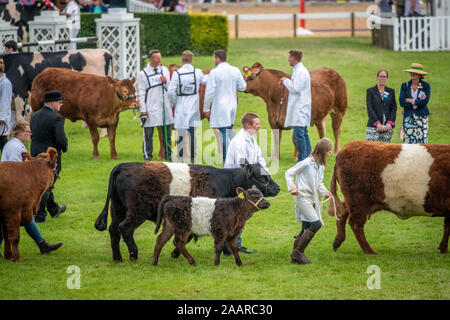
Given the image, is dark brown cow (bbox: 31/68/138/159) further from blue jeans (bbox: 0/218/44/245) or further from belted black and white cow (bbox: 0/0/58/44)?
Result: belted black and white cow (bbox: 0/0/58/44)

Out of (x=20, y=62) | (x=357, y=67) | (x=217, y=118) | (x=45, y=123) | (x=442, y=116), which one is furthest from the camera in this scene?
(x=357, y=67)

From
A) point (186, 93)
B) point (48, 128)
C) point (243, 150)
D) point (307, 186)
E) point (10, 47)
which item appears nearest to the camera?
point (307, 186)

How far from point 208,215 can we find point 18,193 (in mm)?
2317

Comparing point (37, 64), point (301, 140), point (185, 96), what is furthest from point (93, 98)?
point (301, 140)

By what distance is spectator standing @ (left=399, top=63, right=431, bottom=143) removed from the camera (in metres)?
12.0

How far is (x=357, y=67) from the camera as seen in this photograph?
78.9 ft

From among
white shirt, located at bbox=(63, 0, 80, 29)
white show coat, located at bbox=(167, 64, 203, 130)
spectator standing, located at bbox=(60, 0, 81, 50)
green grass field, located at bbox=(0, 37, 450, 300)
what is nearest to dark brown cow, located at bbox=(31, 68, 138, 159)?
green grass field, located at bbox=(0, 37, 450, 300)

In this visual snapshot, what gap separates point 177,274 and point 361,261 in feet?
7.59

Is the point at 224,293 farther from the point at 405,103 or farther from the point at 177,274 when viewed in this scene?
the point at 405,103

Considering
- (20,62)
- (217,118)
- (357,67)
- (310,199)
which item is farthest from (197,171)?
(357,67)

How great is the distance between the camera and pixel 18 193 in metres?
9.05

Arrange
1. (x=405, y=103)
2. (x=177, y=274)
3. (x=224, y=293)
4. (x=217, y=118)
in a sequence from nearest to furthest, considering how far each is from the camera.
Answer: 1. (x=224, y=293)
2. (x=177, y=274)
3. (x=405, y=103)
4. (x=217, y=118)

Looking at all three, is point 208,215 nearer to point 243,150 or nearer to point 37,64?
point 243,150

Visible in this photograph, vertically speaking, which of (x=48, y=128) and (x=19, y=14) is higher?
(x=19, y=14)
